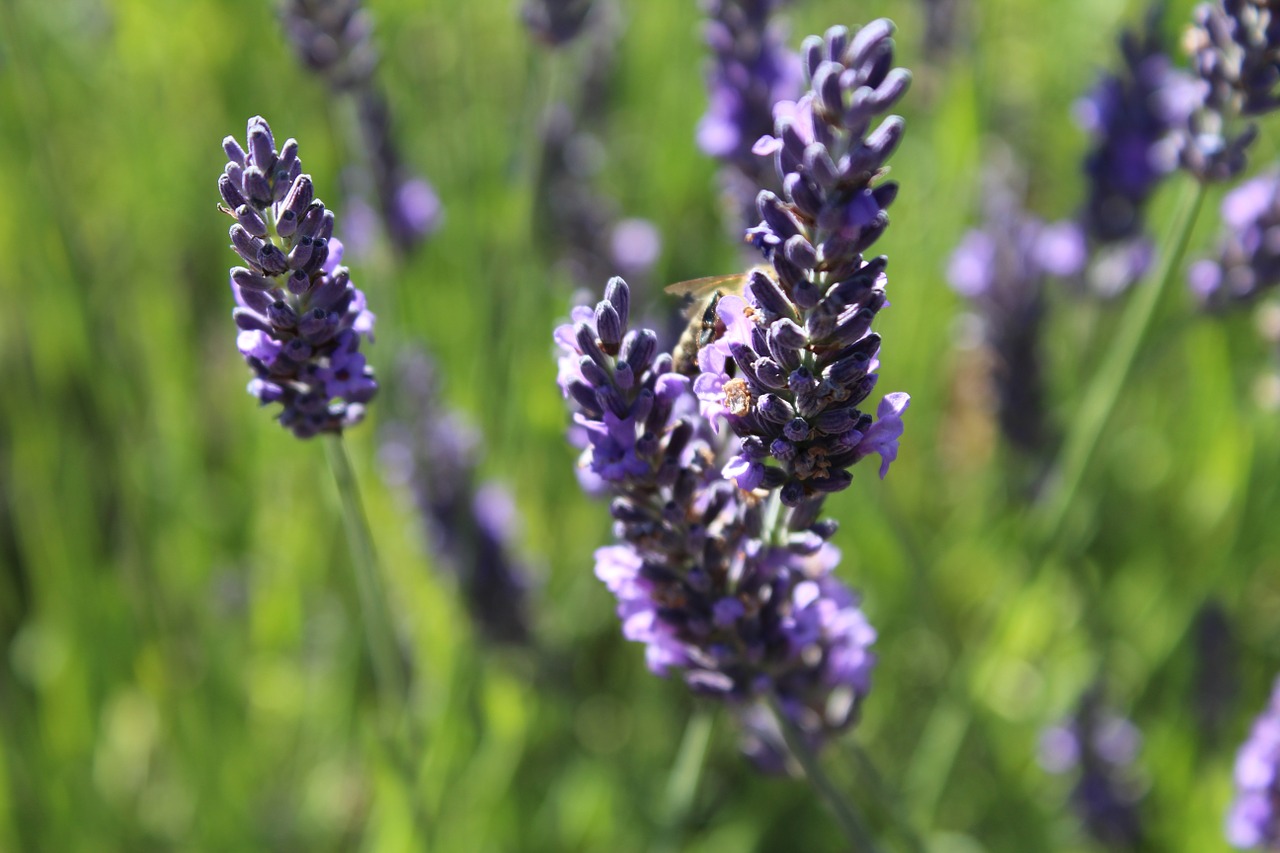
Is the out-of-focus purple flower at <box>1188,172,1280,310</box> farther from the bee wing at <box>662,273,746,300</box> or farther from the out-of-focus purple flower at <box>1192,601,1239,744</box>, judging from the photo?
the bee wing at <box>662,273,746,300</box>

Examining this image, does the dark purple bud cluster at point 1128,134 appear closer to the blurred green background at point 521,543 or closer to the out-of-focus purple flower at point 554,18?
the blurred green background at point 521,543

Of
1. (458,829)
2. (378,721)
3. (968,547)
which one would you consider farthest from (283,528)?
(968,547)

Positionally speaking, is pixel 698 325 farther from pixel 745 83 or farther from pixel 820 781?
pixel 745 83

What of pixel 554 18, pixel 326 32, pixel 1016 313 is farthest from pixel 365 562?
pixel 1016 313

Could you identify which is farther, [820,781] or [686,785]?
[686,785]

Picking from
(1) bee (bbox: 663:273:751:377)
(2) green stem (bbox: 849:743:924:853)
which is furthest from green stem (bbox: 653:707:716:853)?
(1) bee (bbox: 663:273:751:377)

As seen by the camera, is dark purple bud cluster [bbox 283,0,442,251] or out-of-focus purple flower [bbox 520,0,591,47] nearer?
dark purple bud cluster [bbox 283,0,442,251]
